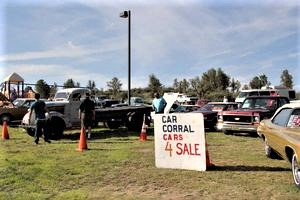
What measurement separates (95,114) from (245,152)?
805cm

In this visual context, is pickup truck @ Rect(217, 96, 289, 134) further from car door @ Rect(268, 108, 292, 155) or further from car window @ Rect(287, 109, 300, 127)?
car window @ Rect(287, 109, 300, 127)

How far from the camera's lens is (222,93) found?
60.1 metres

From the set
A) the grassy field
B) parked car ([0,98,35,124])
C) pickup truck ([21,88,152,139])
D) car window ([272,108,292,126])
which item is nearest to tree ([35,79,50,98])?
parked car ([0,98,35,124])

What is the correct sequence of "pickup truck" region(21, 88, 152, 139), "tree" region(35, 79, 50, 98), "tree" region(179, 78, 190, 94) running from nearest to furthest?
"pickup truck" region(21, 88, 152, 139) → "tree" region(35, 79, 50, 98) → "tree" region(179, 78, 190, 94)

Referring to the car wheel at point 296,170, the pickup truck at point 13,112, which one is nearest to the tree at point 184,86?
the pickup truck at point 13,112

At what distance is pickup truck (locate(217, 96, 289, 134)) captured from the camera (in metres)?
16.7

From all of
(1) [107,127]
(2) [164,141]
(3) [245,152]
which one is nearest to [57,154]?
(2) [164,141]

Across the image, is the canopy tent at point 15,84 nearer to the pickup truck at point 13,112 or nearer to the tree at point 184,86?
the pickup truck at point 13,112

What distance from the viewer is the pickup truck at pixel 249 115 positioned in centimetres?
1666

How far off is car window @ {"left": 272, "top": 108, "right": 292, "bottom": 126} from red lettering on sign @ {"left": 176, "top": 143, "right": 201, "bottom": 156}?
6.37 ft

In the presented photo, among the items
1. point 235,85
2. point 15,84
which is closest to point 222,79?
point 235,85

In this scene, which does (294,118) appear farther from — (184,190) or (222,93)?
(222,93)

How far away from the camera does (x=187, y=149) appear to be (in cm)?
949

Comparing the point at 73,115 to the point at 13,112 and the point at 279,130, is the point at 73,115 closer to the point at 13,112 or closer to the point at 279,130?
the point at 13,112
